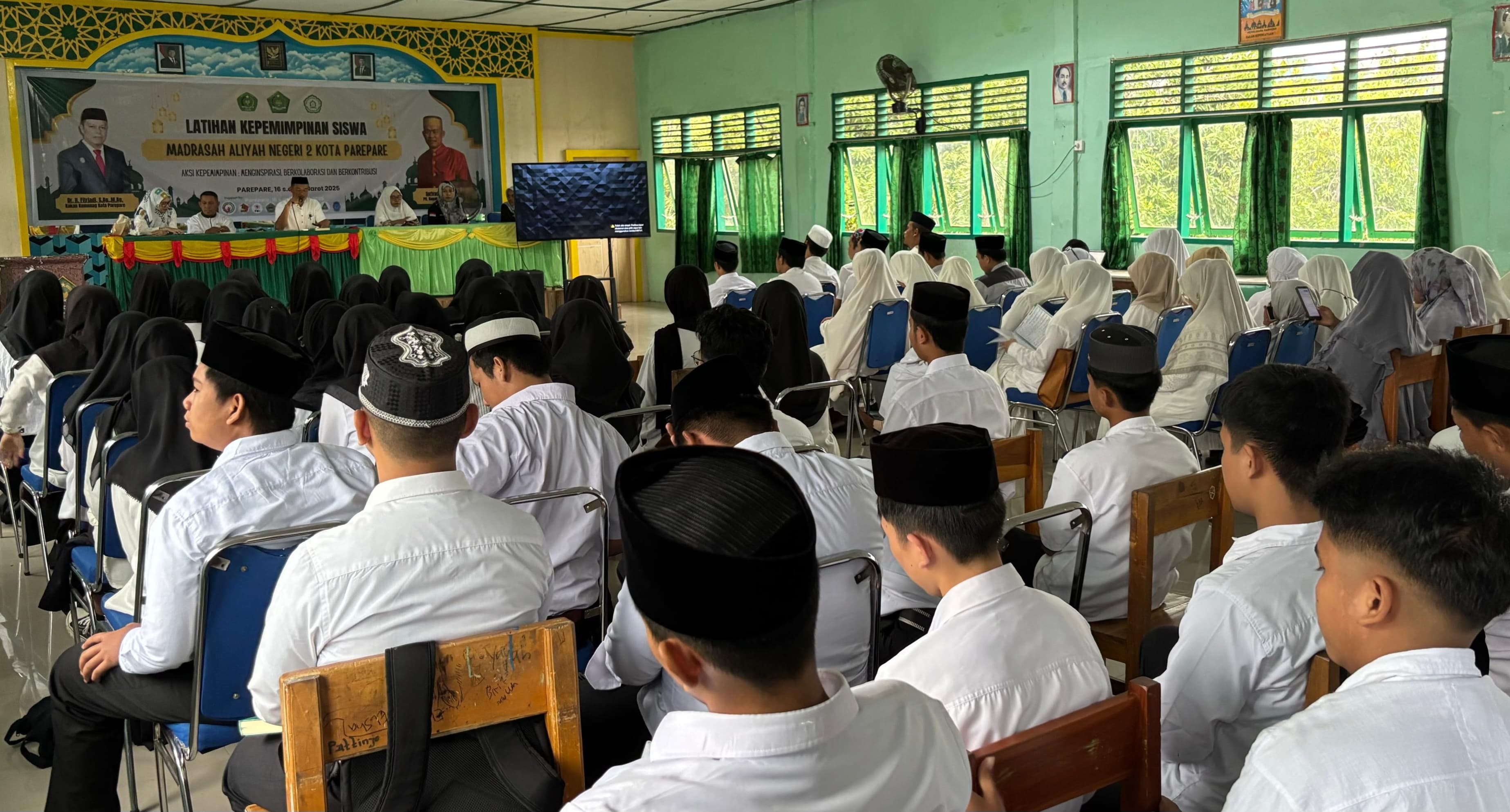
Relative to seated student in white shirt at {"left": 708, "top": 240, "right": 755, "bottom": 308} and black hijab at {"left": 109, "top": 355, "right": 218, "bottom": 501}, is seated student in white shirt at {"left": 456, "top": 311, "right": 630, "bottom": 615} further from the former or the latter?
seated student in white shirt at {"left": 708, "top": 240, "right": 755, "bottom": 308}

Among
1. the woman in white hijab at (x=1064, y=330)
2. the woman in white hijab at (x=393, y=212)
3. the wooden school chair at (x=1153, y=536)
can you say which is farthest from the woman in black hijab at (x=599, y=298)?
the woman in white hijab at (x=393, y=212)

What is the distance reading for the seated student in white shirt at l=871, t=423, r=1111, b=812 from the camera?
1562 millimetres

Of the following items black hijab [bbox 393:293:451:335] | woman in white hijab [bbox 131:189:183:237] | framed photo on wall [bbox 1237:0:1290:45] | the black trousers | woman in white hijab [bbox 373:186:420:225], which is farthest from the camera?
woman in white hijab [bbox 373:186:420:225]

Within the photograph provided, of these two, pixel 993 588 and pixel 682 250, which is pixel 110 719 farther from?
pixel 682 250

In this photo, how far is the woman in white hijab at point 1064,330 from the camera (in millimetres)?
5754

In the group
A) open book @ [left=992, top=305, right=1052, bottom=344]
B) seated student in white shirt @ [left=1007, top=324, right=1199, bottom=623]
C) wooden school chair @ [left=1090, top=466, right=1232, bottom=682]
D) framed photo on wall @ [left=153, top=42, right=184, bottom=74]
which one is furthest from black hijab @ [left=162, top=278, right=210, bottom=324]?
framed photo on wall @ [left=153, top=42, right=184, bottom=74]

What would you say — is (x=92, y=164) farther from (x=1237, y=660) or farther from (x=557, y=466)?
(x=1237, y=660)

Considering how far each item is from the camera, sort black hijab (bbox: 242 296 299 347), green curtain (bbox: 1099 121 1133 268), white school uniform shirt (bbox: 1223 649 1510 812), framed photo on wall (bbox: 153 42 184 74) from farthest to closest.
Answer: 1. framed photo on wall (bbox: 153 42 184 74)
2. green curtain (bbox: 1099 121 1133 268)
3. black hijab (bbox: 242 296 299 347)
4. white school uniform shirt (bbox: 1223 649 1510 812)

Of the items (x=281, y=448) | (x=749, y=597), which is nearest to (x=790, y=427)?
(x=281, y=448)

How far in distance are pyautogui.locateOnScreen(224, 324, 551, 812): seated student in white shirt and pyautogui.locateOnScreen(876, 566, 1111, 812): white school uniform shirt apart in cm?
65

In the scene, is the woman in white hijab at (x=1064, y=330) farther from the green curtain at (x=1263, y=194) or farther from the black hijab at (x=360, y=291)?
the black hijab at (x=360, y=291)

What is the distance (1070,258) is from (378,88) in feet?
27.8

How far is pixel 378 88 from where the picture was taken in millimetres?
13281

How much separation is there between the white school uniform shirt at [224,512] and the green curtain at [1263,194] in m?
7.53
